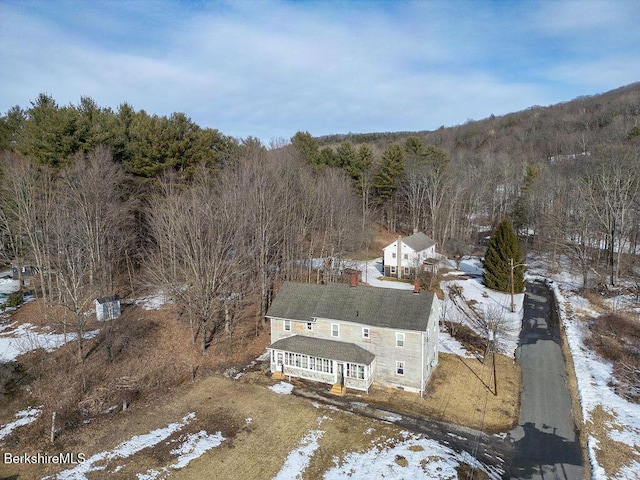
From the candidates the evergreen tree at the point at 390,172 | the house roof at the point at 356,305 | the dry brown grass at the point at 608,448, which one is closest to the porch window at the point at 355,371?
the house roof at the point at 356,305

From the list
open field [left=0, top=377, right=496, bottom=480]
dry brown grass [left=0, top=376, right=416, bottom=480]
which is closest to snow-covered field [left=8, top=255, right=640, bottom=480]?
open field [left=0, top=377, right=496, bottom=480]

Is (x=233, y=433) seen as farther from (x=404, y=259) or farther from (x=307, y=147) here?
(x=307, y=147)

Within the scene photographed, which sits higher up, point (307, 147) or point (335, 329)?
point (307, 147)

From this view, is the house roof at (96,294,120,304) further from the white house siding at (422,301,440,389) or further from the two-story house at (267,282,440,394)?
the white house siding at (422,301,440,389)

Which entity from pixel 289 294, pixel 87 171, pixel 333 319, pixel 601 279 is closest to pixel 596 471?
pixel 333 319

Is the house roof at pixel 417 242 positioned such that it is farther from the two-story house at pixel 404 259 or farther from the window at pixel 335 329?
the window at pixel 335 329

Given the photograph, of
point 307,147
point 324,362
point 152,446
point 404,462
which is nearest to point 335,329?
point 324,362
